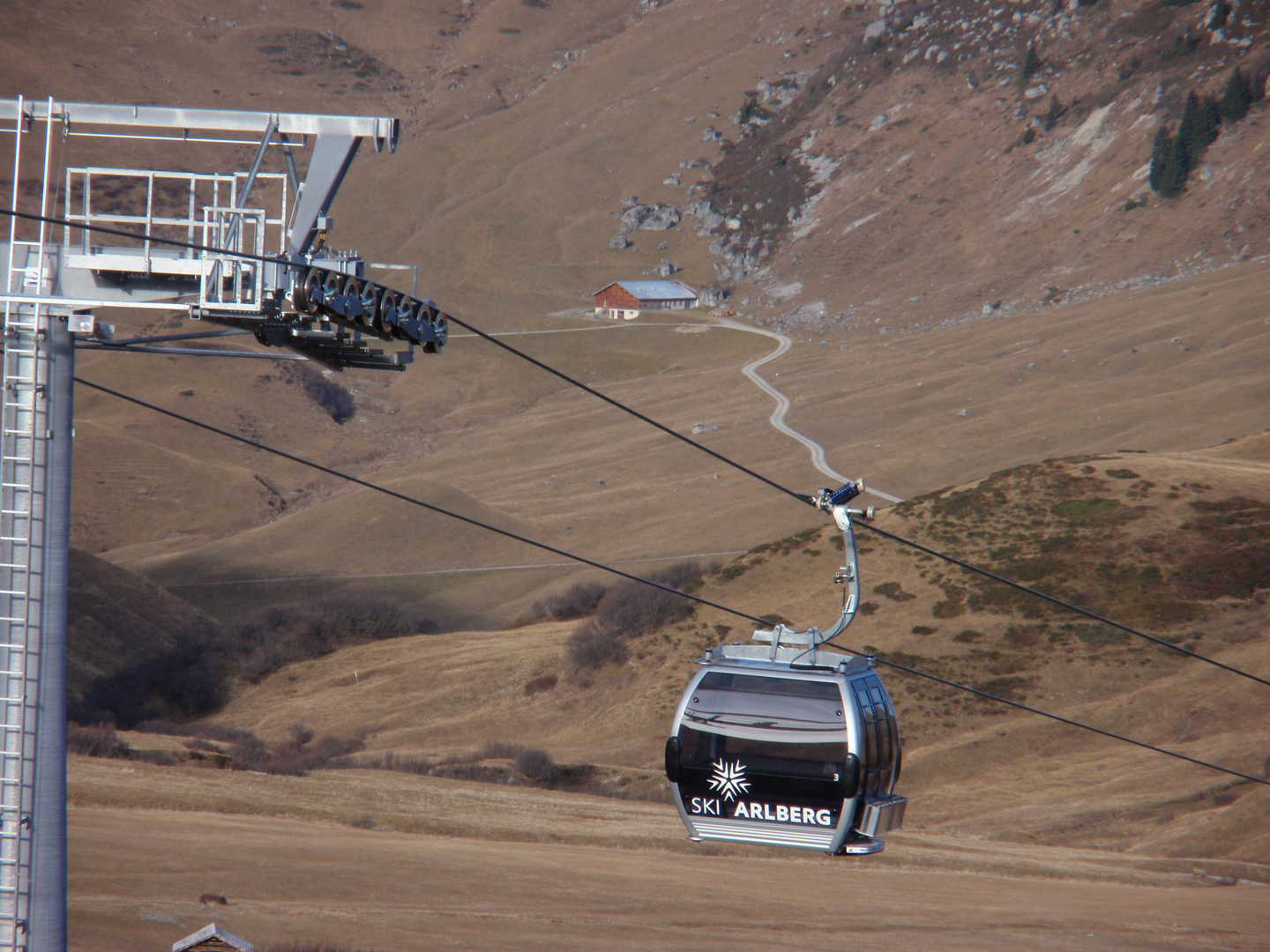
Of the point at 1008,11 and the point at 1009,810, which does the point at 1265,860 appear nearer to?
the point at 1009,810

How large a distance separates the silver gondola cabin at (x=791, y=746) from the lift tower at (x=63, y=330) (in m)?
6.22

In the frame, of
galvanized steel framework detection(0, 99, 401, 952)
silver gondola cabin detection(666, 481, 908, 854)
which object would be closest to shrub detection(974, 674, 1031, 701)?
silver gondola cabin detection(666, 481, 908, 854)

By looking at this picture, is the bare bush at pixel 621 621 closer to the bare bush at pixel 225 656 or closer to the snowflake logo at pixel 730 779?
the bare bush at pixel 225 656

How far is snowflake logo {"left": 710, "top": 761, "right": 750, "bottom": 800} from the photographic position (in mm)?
16891

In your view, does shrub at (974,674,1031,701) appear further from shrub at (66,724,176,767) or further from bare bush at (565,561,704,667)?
shrub at (66,724,176,767)

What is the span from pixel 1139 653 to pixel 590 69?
17311 cm

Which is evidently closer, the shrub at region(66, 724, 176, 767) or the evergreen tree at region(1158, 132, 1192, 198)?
the shrub at region(66, 724, 176, 767)

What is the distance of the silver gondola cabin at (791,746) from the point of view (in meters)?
16.3

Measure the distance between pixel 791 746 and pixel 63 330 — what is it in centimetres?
1009

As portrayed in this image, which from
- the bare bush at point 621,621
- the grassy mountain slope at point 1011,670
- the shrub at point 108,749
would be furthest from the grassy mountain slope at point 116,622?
the bare bush at point 621,621

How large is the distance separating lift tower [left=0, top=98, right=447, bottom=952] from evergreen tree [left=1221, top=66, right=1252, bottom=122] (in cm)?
11591

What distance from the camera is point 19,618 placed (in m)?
11.4

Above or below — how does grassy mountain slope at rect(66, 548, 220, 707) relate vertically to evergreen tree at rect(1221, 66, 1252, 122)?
below

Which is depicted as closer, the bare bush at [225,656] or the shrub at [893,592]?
the bare bush at [225,656]
